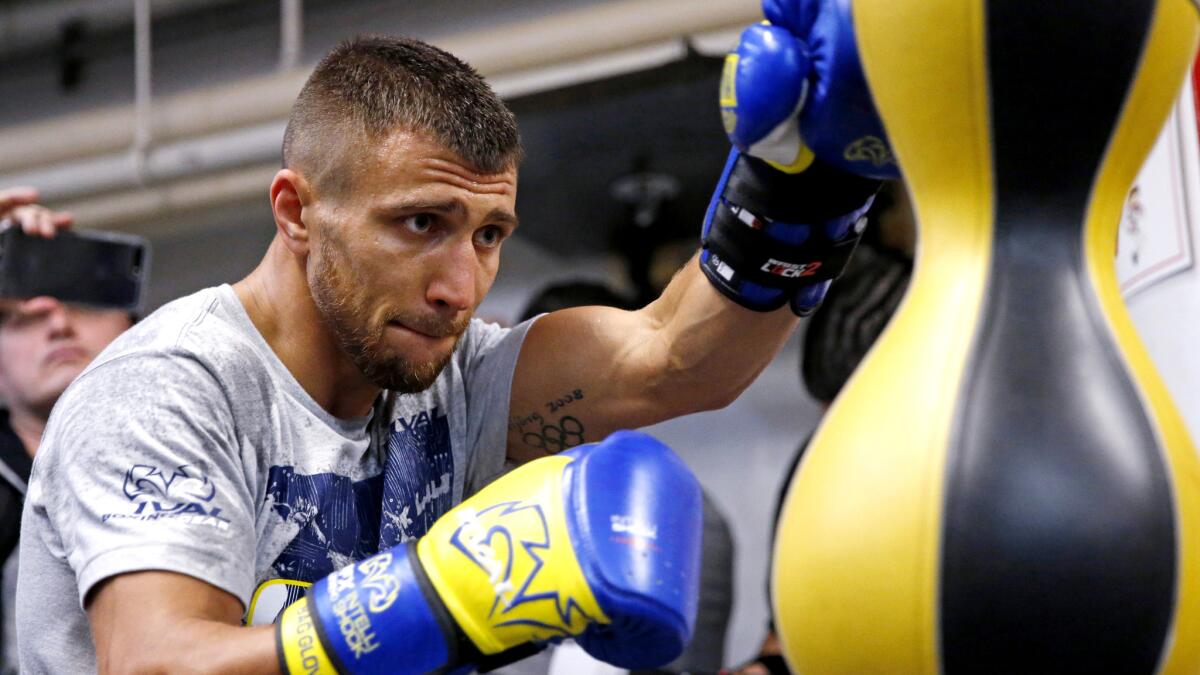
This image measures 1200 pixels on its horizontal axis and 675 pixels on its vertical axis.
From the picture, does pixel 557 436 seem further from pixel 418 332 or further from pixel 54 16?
pixel 54 16

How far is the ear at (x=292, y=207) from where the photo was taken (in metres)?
1.46

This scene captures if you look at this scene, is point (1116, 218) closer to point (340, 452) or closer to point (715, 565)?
point (340, 452)

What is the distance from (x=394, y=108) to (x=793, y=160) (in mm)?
475

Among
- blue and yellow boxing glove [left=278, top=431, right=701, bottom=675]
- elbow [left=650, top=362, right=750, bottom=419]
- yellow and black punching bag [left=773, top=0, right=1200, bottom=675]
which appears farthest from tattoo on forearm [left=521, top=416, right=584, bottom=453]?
yellow and black punching bag [left=773, top=0, right=1200, bottom=675]

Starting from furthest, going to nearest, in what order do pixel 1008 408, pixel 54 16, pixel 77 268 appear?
1. pixel 54 16
2. pixel 77 268
3. pixel 1008 408

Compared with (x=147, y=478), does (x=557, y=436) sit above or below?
below

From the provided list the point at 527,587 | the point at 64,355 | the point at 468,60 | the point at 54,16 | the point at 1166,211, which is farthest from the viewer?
the point at 54,16

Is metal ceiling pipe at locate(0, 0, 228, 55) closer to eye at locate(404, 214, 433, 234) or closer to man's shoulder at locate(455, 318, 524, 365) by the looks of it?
man's shoulder at locate(455, 318, 524, 365)

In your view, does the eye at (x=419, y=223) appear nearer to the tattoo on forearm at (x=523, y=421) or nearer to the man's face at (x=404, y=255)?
the man's face at (x=404, y=255)

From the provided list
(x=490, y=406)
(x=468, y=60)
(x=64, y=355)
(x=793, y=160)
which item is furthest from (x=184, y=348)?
(x=468, y=60)

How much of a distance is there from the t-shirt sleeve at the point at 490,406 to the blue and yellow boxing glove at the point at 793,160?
0.31m

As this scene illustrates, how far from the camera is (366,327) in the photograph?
1.40 metres

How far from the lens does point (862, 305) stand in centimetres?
283

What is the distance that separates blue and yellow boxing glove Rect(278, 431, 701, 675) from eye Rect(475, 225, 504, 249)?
41 cm
